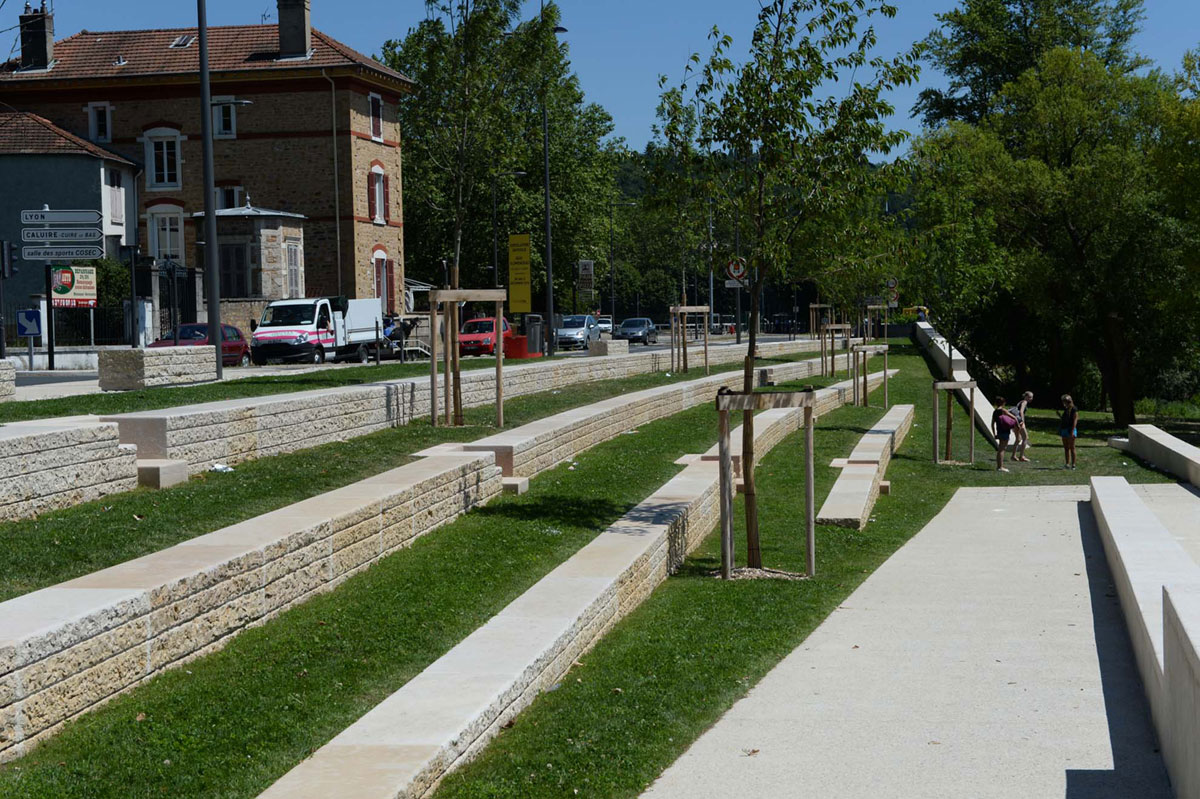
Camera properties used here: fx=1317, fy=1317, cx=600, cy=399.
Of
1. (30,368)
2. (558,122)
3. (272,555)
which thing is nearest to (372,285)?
(558,122)

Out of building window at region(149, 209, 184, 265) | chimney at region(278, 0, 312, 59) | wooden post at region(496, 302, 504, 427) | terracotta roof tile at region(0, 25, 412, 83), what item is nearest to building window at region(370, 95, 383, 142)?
terracotta roof tile at region(0, 25, 412, 83)

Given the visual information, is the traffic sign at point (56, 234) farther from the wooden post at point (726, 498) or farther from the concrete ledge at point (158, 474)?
the wooden post at point (726, 498)

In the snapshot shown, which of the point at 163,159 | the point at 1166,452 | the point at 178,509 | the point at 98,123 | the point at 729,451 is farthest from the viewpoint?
the point at 98,123

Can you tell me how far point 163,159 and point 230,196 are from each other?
3.13 meters

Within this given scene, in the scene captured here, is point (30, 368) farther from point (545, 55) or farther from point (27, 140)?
point (545, 55)

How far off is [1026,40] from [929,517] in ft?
161

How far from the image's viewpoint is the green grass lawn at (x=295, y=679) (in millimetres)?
5504

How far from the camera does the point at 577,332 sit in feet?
196

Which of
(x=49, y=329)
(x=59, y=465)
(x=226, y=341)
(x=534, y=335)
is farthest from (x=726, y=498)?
(x=534, y=335)

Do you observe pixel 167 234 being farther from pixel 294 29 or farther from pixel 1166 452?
pixel 1166 452

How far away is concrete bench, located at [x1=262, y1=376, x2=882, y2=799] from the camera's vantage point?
198 inches

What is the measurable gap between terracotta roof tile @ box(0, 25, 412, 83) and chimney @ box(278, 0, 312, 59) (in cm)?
45

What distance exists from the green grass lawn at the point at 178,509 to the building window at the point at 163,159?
41.1 meters

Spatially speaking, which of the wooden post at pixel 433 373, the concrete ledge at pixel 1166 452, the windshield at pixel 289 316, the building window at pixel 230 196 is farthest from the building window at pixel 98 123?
the concrete ledge at pixel 1166 452
